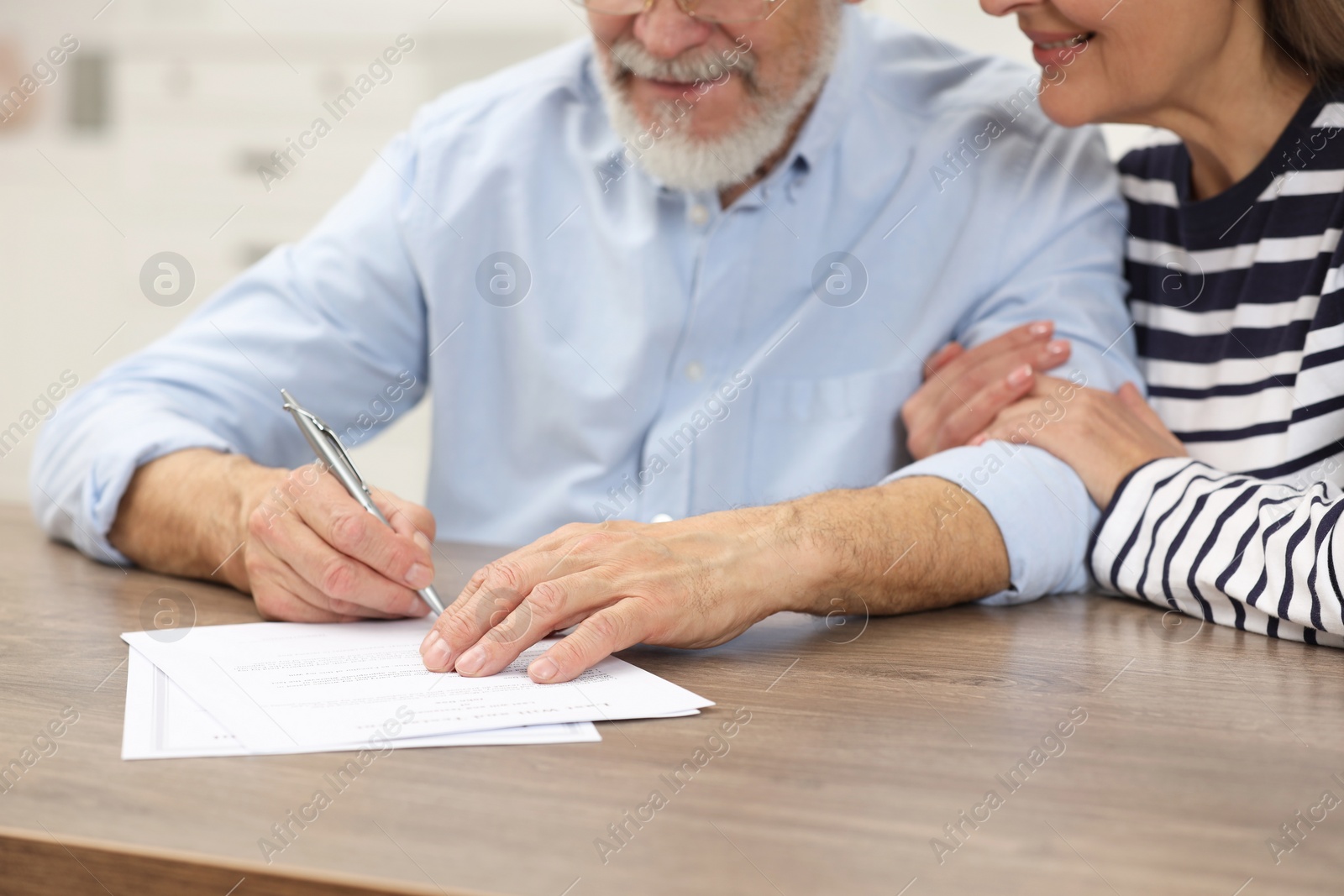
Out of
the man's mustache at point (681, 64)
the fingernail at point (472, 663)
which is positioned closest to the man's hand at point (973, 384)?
the man's mustache at point (681, 64)

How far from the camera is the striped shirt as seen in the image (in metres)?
1.08

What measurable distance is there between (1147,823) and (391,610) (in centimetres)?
65

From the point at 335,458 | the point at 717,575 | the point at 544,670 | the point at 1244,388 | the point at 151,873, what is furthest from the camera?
the point at 1244,388

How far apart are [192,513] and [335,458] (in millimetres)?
275

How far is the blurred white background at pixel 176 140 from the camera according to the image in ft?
11.4

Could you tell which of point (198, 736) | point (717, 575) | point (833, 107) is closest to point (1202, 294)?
point (833, 107)

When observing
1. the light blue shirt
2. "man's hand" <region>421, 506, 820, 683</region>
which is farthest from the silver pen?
the light blue shirt

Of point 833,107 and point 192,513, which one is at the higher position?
point 833,107

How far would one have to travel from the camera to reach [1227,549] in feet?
3.64

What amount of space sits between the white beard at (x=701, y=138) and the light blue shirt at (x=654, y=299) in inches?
1.6

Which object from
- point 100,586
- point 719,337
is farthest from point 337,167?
point 100,586

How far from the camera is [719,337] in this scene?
1.56 meters

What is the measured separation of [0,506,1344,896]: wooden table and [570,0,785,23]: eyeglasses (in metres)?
0.82

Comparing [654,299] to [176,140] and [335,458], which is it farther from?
[176,140]
